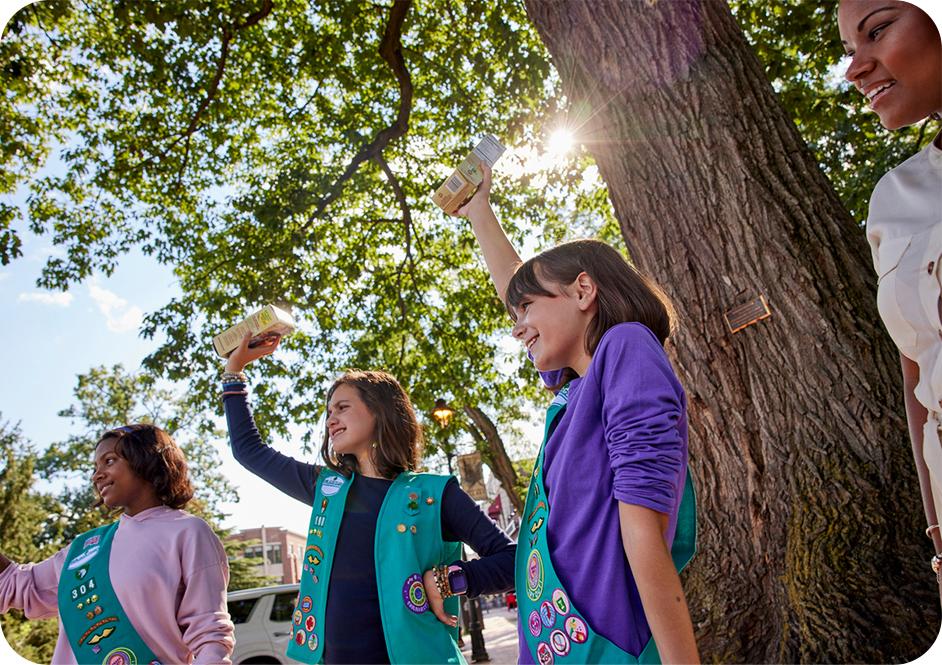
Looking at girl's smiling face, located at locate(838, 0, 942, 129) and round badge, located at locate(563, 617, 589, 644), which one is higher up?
girl's smiling face, located at locate(838, 0, 942, 129)

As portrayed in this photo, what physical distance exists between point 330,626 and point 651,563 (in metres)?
1.32

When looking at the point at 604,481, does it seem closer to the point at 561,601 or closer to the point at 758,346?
the point at 561,601

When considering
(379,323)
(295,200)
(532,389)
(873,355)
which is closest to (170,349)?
(295,200)

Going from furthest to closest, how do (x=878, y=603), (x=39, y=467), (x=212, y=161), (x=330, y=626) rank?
(x=39, y=467)
(x=212, y=161)
(x=878, y=603)
(x=330, y=626)

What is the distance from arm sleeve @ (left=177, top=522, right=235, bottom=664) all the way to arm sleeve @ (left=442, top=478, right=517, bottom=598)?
2.88ft

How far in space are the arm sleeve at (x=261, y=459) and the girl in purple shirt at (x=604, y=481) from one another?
1.27m

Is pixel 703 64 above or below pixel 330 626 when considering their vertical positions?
above

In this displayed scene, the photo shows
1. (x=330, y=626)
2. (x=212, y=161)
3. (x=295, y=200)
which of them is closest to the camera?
(x=330, y=626)

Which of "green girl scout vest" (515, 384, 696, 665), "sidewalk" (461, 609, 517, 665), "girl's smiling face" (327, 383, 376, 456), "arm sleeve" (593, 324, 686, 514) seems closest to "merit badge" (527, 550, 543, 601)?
"green girl scout vest" (515, 384, 696, 665)

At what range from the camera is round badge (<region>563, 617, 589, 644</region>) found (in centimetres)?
150

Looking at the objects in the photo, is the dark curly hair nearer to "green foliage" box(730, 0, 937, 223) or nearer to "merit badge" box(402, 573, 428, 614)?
"merit badge" box(402, 573, 428, 614)

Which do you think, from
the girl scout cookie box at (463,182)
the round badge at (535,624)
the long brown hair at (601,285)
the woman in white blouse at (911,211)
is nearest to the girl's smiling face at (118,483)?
the girl scout cookie box at (463,182)

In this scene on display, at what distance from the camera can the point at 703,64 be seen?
3.73 metres

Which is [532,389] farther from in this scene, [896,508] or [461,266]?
[896,508]
